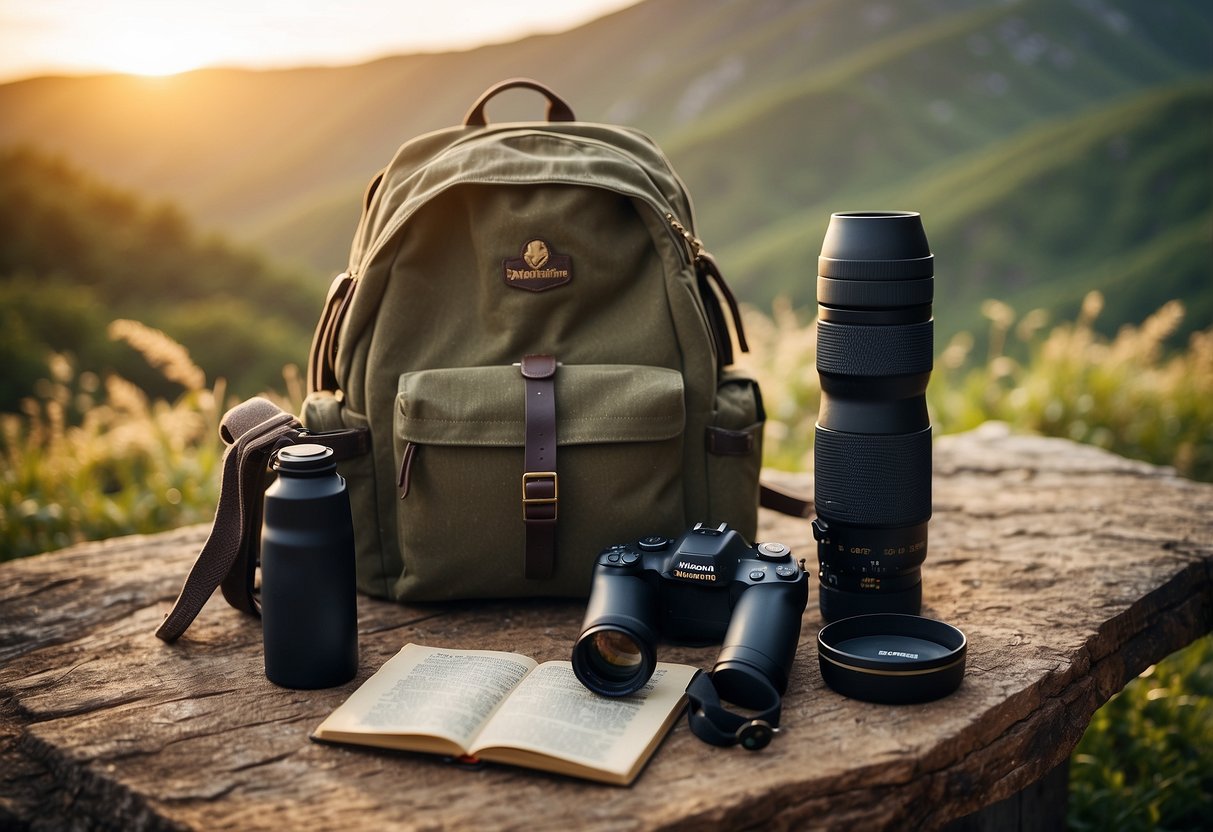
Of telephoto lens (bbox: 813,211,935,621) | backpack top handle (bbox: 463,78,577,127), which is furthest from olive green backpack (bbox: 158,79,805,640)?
telephoto lens (bbox: 813,211,935,621)

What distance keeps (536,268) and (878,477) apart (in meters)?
1.04

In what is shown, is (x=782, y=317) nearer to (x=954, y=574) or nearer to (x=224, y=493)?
(x=954, y=574)

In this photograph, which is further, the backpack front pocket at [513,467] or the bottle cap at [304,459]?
the backpack front pocket at [513,467]

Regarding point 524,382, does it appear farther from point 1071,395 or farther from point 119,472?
point 1071,395

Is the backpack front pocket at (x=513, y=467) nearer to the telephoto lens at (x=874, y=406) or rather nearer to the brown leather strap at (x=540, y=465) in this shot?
the brown leather strap at (x=540, y=465)

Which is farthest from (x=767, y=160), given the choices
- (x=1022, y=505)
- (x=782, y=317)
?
(x=1022, y=505)

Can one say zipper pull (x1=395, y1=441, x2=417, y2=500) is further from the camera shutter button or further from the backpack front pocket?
the camera shutter button

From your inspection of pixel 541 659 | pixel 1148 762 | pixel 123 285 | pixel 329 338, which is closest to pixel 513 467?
pixel 541 659

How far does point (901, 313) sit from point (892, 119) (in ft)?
104

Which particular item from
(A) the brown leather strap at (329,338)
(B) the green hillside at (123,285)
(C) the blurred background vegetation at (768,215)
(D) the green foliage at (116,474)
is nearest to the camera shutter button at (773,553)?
(A) the brown leather strap at (329,338)

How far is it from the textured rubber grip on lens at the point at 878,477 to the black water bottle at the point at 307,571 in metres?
1.14

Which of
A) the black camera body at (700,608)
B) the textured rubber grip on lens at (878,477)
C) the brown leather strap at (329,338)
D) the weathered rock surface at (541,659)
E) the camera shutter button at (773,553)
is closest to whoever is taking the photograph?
the weathered rock surface at (541,659)

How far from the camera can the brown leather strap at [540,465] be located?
2.50 metres

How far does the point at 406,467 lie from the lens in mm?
2539
